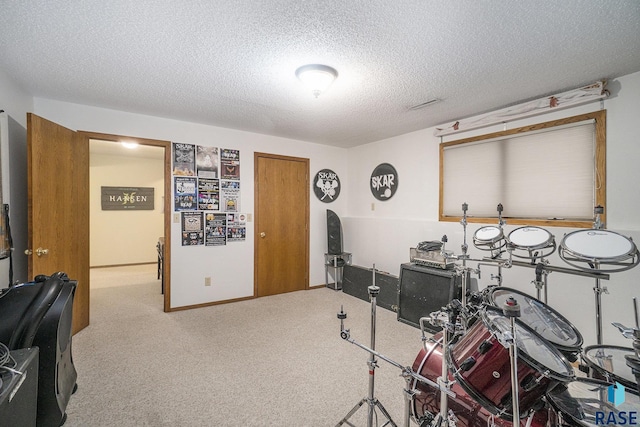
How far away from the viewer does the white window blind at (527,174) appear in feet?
8.27

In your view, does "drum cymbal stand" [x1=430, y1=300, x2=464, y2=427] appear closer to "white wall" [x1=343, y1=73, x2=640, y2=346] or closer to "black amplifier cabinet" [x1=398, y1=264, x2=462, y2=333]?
"black amplifier cabinet" [x1=398, y1=264, x2=462, y2=333]

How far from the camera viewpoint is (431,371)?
5.04ft

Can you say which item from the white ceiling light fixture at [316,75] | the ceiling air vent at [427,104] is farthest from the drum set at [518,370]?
the ceiling air vent at [427,104]

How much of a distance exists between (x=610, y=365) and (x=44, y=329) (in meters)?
2.95

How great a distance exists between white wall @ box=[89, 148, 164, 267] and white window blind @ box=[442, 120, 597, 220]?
6158mm

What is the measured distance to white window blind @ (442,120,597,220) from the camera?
2.52m

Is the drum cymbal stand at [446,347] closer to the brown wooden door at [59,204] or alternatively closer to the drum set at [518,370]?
the drum set at [518,370]

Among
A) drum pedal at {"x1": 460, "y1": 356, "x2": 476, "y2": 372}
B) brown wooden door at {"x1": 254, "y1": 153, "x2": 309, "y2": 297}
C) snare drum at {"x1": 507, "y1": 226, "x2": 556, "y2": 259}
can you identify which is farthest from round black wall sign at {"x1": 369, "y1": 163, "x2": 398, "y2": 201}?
drum pedal at {"x1": 460, "y1": 356, "x2": 476, "y2": 372}

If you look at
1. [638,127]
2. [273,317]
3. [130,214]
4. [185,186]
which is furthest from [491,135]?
[130,214]

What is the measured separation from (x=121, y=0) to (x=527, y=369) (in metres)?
2.51

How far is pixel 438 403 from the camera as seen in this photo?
147cm

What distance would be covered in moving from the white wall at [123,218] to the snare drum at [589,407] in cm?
719

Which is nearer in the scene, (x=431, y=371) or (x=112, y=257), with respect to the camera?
(x=431, y=371)

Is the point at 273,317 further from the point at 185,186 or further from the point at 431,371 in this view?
the point at 431,371
